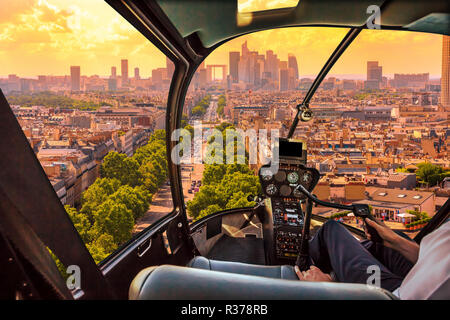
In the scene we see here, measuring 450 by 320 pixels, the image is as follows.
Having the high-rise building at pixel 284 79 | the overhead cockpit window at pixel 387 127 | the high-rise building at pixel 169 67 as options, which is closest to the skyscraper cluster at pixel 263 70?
the high-rise building at pixel 284 79

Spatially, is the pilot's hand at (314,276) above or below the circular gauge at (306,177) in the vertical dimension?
A: below

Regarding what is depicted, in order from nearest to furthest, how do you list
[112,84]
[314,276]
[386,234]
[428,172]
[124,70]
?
[314,276]
[386,234]
[112,84]
[124,70]
[428,172]

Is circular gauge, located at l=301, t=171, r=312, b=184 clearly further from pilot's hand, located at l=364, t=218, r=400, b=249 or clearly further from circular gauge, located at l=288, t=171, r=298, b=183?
pilot's hand, located at l=364, t=218, r=400, b=249

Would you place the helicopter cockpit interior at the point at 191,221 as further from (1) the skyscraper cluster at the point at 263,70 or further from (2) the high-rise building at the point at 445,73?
(1) the skyscraper cluster at the point at 263,70

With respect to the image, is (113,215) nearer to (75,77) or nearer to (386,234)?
(75,77)

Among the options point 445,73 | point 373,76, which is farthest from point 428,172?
point 373,76
